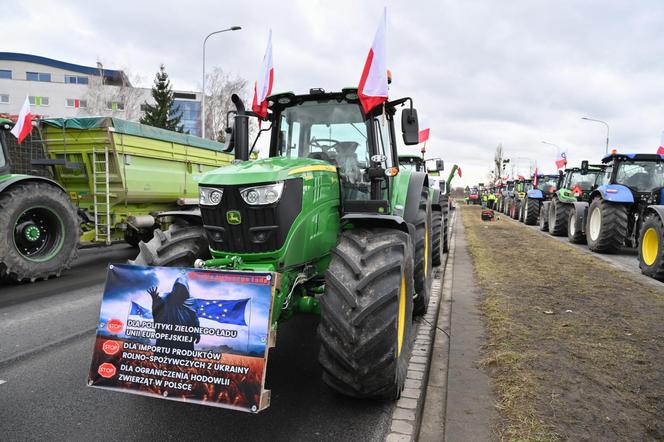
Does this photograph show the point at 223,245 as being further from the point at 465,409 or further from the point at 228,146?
the point at 465,409

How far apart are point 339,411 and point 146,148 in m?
7.15

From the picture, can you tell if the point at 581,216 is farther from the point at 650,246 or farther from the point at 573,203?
the point at 650,246

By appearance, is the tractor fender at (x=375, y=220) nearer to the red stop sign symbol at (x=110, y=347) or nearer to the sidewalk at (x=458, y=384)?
the sidewalk at (x=458, y=384)

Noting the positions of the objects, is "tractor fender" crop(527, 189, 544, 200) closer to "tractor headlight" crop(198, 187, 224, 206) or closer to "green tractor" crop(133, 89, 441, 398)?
"green tractor" crop(133, 89, 441, 398)

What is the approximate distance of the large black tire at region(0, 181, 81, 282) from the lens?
6.54 m

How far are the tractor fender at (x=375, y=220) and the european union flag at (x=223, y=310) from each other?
3.89 ft

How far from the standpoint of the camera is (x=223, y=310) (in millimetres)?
2697

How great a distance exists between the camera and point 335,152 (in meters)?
4.39

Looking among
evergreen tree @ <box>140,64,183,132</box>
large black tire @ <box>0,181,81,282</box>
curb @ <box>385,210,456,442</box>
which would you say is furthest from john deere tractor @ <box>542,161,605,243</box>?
evergreen tree @ <box>140,64,183,132</box>

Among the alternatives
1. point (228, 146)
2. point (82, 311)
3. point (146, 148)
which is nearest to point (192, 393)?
point (228, 146)

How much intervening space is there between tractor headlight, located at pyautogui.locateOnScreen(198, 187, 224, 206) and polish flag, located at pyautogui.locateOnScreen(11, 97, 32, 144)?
620 centimetres

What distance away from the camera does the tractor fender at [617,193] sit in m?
10.2

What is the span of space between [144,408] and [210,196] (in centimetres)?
155

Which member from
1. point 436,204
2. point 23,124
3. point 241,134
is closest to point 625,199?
point 436,204
